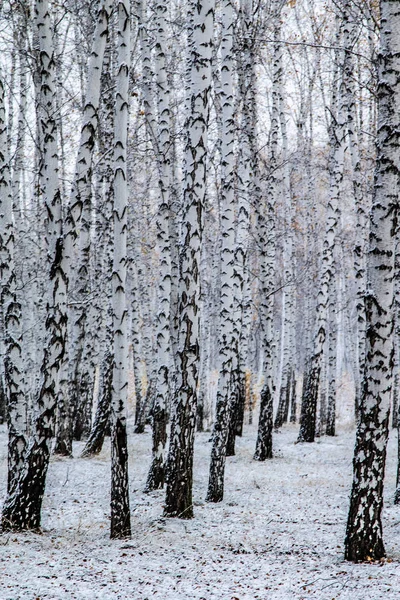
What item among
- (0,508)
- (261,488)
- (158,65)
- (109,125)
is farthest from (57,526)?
(109,125)

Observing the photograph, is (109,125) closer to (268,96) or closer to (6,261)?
(6,261)

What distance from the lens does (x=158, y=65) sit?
8836 millimetres

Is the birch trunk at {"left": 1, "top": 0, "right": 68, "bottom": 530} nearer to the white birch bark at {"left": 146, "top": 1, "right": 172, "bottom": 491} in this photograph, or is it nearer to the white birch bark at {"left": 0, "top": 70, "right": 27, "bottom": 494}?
the white birch bark at {"left": 0, "top": 70, "right": 27, "bottom": 494}

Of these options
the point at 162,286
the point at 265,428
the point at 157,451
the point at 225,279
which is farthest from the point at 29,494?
the point at 265,428

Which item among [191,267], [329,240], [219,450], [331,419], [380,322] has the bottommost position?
[331,419]

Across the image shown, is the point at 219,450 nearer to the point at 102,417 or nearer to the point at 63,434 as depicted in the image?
the point at 102,417

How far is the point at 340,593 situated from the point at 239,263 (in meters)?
7.12

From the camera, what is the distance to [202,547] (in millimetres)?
6289

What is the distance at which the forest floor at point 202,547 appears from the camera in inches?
193

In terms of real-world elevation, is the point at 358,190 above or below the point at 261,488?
above

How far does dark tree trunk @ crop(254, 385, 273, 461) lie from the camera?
11.5 metres

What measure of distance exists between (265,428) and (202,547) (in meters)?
5.61

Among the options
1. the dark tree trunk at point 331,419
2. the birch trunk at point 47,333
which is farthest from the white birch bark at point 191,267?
the dark tree trunk at point 331,419

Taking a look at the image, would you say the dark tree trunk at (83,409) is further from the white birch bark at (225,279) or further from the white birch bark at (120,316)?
the white birch bark at (120,316)
